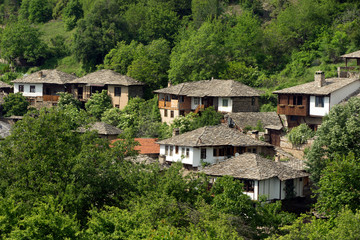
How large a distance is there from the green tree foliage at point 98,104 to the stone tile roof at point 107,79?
148 centimetres

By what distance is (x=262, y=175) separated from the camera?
48.6m

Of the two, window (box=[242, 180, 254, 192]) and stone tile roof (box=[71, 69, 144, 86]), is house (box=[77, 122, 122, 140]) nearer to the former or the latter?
stone tile roof (box=[71, 69, 144, 86])

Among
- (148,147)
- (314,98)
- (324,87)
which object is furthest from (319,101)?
(148,147)

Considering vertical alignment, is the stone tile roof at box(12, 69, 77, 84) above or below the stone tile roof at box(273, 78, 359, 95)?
above

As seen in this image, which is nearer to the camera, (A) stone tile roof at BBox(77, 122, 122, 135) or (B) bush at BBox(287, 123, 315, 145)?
(B) bush at BBox(287, 123, 315, 145)

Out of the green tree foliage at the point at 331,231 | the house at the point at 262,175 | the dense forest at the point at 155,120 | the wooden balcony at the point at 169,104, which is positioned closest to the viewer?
the green tree foliage at the point at 331,231

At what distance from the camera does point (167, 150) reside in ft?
189

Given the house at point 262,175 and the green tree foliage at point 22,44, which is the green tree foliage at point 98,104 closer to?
the green tree foliage at point 22,44

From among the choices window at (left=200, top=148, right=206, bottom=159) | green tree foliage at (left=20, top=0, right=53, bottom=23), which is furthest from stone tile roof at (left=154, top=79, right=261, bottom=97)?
green tree foliage at (left=20, top=0, right=53, bottom=23)

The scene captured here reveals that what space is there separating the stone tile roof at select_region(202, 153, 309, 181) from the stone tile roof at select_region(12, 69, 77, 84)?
33416mm

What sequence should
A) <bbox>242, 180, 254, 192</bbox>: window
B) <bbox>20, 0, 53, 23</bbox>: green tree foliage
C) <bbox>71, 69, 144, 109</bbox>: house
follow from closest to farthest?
1. <bbox>242, 180, 254, 192</bbox>: window
2. <bbox>71, 69, 144, 109</bbox>: house
3. <bbox>20, 0, 53, 23</bbox>: green tree foliage

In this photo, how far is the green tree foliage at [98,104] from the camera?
73.6m

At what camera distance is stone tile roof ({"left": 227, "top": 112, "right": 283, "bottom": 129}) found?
60688mm

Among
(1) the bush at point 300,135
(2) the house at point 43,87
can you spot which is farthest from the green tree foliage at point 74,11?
(1) the bush at point 300,135
